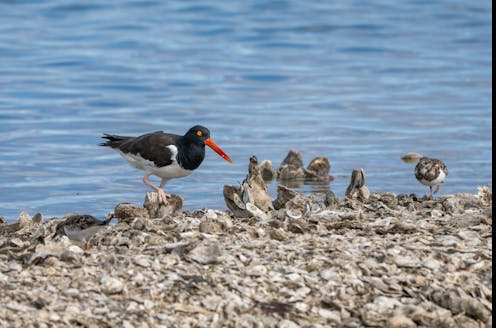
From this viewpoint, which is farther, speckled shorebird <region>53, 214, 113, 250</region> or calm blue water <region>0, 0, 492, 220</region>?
calm blue water <region>0, 0, 492, 220</region>

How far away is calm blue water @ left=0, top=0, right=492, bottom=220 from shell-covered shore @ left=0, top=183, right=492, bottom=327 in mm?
4610

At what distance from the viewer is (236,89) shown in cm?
2138

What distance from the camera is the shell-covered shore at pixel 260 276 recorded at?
6.58 m

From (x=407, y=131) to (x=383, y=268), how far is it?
10.7m

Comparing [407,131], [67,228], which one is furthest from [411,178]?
[67,228]

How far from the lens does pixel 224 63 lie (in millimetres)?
24000

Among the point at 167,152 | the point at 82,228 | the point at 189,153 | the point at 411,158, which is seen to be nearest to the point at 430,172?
the point at 189,153

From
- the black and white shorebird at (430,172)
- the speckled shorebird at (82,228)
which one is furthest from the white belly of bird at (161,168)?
the speckled shorebird at (82,228)

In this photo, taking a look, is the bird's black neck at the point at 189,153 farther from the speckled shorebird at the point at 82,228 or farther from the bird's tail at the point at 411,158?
the bird's tail at the point at 411,158

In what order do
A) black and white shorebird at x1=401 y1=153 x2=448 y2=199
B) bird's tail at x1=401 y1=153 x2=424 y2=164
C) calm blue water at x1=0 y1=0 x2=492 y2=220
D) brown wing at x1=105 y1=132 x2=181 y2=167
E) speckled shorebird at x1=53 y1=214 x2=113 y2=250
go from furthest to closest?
bird's tail at x1=401 y1=153 x2=424 y2=164 → calm blue water at x1=0 y1=0 x2=492 y2=220 → brown wing at x1=105 y1=132 x2=181 y2=167 → black and white shorebird at x1=401 y1=153 x2=448 y2=199 → speckled shorebird at x1=53 y1=214 x2=113 y2=250

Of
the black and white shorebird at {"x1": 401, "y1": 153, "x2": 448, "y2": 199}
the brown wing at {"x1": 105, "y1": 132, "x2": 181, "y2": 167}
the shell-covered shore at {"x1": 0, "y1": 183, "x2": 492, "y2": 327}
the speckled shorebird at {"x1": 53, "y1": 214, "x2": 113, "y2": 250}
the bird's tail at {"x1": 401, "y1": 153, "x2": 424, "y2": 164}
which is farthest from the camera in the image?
the bird's tail at {"x1": 401, "y1": 153, "x2": 424, "y2": 164}

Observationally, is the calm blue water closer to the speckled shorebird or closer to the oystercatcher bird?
the oystercatcher bird

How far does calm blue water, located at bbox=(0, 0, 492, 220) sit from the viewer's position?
14.8 m

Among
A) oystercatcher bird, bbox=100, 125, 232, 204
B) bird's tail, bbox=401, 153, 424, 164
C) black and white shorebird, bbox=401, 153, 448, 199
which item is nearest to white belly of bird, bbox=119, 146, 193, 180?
oystercatcher bird, bbox=100, 125, 232, 204
